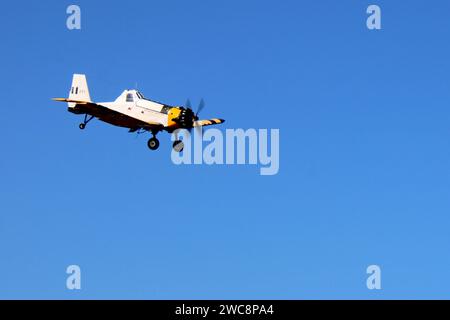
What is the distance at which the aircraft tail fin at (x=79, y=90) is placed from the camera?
8931 centimetres

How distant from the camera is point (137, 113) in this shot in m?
88.4

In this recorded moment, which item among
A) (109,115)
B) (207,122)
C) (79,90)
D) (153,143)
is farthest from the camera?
(207,122)

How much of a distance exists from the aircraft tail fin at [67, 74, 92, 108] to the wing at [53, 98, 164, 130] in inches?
55.7

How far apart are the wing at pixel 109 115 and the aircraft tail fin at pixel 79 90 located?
1.42 meters

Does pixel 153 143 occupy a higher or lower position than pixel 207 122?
lower

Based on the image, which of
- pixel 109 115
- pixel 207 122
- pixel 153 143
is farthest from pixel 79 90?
pixel 207 122

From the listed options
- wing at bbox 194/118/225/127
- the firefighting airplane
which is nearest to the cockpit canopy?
the firefighting airplane

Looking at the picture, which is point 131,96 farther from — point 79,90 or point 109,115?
point 79,90

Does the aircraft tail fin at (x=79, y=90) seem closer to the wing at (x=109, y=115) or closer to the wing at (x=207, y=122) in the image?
the wing at (x=109, y=115)

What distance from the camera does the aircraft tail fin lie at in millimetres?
89312

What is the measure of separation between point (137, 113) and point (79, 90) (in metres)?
5.47

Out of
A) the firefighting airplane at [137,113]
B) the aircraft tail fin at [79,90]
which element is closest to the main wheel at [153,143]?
the firefighting airplane at [137,113]
